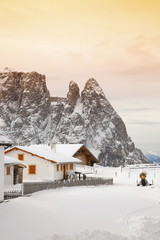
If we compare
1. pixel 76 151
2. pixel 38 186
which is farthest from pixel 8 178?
pixel 76 151

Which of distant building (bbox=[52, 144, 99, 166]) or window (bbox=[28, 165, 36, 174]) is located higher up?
distant building (bbox=[52, 144, 99, 166])

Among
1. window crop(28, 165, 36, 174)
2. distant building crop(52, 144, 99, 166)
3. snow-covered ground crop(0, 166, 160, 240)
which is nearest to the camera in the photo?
snow-covered ground crop(0, 166, 160, 240)

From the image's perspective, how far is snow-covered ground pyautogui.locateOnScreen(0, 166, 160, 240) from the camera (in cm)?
2255

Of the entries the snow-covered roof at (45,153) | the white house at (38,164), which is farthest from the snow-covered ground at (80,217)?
the snow-covered roof at (45,153)

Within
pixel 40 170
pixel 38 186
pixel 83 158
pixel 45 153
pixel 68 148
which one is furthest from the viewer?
pixel 83 158

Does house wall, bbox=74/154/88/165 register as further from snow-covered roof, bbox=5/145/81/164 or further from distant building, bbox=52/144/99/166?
snow-covered roof, bbox=5/145/81/164

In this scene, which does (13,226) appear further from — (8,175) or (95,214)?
(8,175)

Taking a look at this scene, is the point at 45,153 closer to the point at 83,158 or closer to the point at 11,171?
the point at 11,171

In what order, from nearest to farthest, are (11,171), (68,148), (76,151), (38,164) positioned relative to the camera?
(11,171)
(38,164)
(76,151)
(68,148)

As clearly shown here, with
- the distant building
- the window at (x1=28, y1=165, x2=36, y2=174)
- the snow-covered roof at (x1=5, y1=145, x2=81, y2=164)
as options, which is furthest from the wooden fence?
the distant building

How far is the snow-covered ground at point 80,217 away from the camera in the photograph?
2255cm

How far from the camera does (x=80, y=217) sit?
28.4m

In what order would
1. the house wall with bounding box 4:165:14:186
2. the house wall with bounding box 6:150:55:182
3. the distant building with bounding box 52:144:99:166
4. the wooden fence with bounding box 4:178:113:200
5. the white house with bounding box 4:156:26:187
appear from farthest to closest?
the distant building with bounding box 52:144:99:166 < the house wall with bounding box 6:150:55:182 < the house wall with bounding box 4:165:14:186 < the white house with bounding box 4:156:26:187 < the wooden fence with bounding box 4:178:113:200

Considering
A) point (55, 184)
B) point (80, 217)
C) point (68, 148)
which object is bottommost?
point (80, 217)
